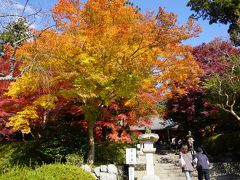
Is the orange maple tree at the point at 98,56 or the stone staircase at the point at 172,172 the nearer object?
the orange maple tree at the point at 98,56

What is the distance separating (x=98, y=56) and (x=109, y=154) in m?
5.31

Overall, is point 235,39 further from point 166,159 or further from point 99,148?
point 99,148

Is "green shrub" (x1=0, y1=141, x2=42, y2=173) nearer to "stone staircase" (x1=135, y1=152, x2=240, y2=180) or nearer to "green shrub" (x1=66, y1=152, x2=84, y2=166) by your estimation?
"green shrub" (x1=66, y1=152, x2=84, y2=166)

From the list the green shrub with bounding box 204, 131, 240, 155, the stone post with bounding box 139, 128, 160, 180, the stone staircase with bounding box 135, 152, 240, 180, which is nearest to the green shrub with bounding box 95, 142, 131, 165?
the stone staircase with bounding box 135, 152, 240, 180

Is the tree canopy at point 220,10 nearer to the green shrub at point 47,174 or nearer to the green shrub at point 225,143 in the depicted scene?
the green shrub at point 225,143

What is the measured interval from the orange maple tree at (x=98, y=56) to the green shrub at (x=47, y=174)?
3.47 m

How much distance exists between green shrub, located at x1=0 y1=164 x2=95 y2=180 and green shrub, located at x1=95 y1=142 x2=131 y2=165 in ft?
18.4

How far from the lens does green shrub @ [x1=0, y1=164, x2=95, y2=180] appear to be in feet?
27.9

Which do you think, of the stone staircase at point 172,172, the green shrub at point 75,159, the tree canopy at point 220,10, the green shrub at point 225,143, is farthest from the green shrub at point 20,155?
the tree canopy at point 220,10

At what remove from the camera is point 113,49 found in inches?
528

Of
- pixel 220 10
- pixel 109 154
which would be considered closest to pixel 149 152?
pixel 109 154

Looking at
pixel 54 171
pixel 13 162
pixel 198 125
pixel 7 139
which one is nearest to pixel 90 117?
pixel 13 162

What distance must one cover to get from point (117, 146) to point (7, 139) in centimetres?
764

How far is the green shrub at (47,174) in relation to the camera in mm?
8516
